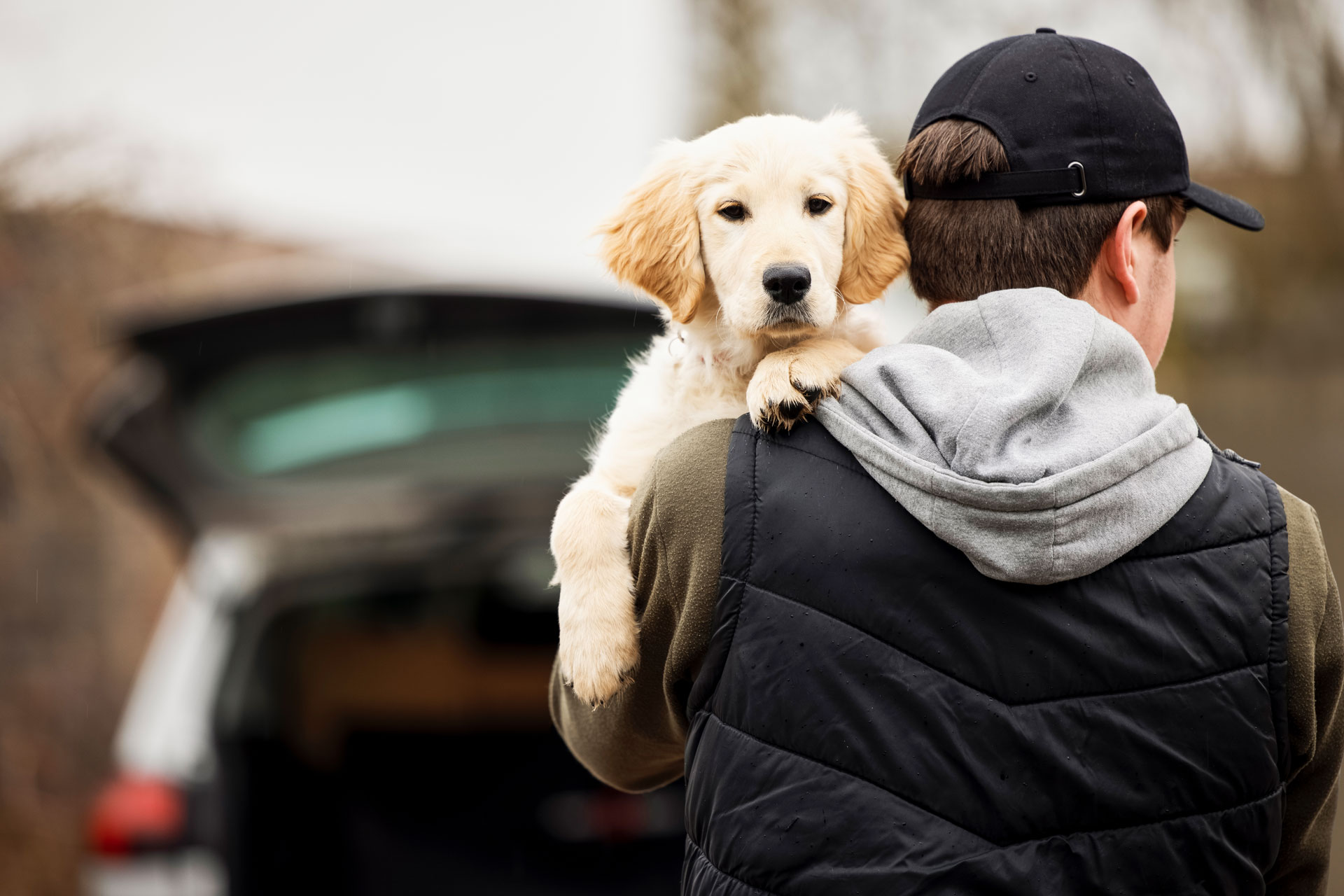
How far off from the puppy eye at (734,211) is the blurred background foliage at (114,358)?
5788 mm

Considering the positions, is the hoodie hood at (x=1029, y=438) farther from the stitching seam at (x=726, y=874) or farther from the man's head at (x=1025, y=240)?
the stitching seam at (x=726, y=874)

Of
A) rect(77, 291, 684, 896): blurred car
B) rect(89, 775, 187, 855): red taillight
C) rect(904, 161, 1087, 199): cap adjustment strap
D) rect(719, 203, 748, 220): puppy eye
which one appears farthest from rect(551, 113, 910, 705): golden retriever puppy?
rect(89, 775, 187, 855): red taillight

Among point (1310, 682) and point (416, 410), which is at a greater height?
point (1310, 682)

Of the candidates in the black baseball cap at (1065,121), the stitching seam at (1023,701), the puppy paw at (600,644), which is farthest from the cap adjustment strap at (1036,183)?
the puppy paw at (600,644)

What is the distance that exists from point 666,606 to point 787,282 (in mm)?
738

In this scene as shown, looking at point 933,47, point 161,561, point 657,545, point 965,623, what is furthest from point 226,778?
point 933,47

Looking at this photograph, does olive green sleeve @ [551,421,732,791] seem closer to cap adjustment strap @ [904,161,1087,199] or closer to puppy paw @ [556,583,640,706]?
puppy paw @ [556,583,640,706]

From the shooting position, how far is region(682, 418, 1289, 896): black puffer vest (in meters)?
1.42

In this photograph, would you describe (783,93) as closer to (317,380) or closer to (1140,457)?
(317,380)

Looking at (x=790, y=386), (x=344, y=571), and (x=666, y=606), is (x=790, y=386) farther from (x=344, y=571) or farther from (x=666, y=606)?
(x=344, y=571)

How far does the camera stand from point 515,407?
13.9ft

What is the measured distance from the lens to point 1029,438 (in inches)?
56.3

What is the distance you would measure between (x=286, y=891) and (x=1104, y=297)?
3987mm

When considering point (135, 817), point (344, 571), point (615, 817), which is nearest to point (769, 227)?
point (135, 817)
